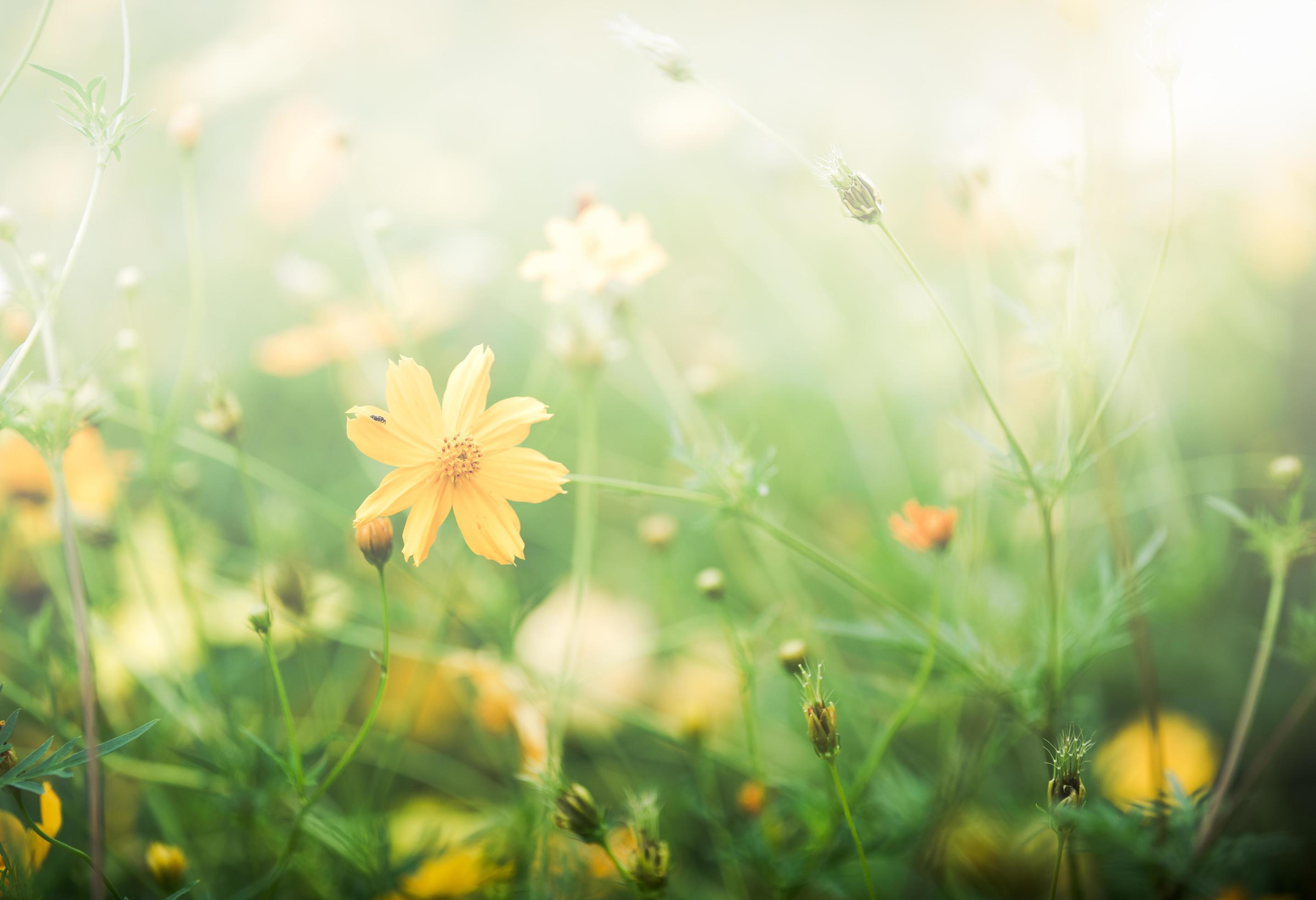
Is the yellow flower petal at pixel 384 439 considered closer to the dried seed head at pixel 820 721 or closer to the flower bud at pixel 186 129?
the dried seed head at pixel 820 721

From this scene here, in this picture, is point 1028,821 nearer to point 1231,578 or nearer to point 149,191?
point 1231,578

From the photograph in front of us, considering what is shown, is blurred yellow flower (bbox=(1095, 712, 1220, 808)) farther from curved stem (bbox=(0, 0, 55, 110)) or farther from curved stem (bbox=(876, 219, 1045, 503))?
curved stem (bbox=(0, 0, 55, 110))

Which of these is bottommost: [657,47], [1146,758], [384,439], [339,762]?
[1146,758]

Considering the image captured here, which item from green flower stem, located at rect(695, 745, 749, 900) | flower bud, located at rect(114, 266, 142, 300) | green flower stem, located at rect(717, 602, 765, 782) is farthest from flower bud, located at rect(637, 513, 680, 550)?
flower bud, located at rect(114, 266, 142, 300)

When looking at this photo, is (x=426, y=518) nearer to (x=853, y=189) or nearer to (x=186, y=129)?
(x=853, y=189)

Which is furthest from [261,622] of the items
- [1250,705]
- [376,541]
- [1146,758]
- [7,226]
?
[1146,758]

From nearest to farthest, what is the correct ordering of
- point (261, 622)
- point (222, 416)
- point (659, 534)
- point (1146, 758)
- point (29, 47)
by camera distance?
point (29, 47)
point (261, 622)
point (222, 416)
point (659, 534)
point (1146, 758)

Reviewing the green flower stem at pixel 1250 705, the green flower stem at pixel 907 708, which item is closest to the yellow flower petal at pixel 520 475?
the green flower stem at pixel 907 708
